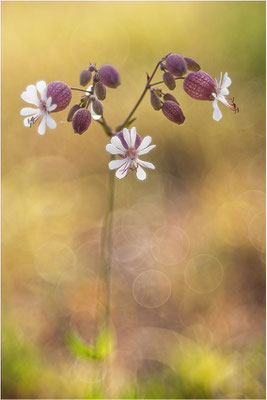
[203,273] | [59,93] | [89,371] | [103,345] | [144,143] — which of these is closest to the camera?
[144,143]

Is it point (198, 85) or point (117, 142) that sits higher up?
point (198, 85)

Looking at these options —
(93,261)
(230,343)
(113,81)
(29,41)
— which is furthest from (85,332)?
(29,41)

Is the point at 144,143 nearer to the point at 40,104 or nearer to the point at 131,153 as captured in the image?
the point at 131,153

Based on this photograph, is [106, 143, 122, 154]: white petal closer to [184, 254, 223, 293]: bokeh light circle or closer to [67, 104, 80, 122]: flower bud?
[67, 104, 80, 122]: flower bud

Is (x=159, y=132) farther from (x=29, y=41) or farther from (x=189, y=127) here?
(x=29, y=41)

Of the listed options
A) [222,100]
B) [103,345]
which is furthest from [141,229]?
[222,100]
